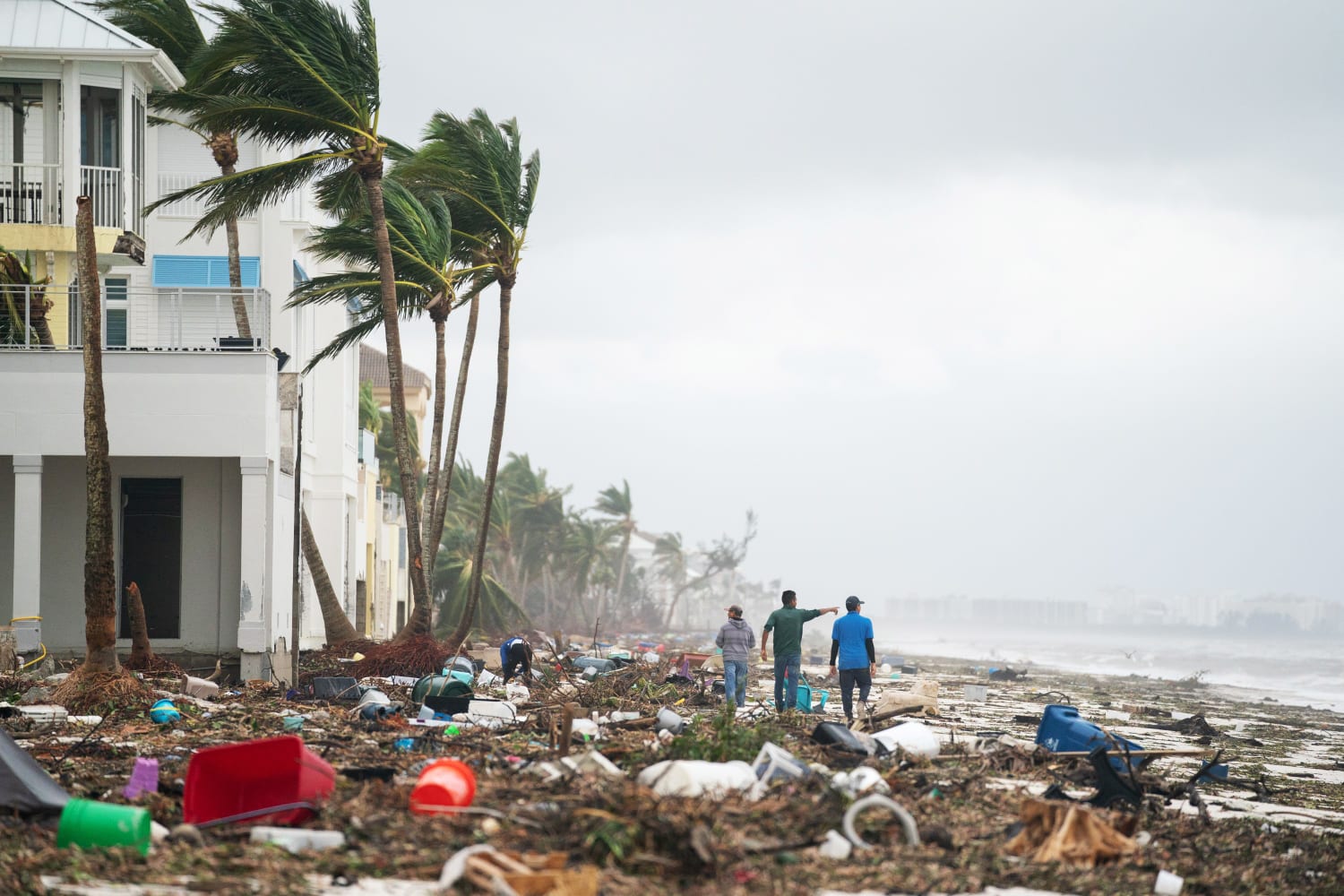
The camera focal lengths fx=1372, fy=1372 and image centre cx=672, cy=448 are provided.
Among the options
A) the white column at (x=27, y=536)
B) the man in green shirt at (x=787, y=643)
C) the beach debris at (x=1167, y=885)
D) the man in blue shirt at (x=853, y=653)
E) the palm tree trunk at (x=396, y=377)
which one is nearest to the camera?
the beach debris at (x=1167, y=885)

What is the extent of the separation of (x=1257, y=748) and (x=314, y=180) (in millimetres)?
16342

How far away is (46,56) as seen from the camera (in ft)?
61.4

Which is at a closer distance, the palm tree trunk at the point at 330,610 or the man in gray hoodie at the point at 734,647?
the man in gray hoodie at the point at 734,647

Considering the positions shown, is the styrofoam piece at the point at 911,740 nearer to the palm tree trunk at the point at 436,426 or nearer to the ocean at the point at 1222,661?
the palm tree trunk at the point at 436,426

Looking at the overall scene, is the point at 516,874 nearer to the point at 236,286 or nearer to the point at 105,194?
the point at 105,194

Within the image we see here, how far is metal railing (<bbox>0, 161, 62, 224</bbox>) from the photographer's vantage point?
64.0 ft

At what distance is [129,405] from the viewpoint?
16.5 m

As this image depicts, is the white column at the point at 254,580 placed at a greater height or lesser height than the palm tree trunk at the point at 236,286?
lesser

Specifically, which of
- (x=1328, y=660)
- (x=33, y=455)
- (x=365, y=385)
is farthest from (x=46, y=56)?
(x=1328, y=660)

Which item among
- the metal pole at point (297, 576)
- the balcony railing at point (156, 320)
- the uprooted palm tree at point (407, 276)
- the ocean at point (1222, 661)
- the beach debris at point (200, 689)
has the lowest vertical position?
the ocean at point (1222, 661)

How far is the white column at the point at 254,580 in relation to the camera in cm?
1669

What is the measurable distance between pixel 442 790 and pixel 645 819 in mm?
1406

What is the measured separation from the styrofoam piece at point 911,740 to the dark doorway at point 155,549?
36.0ft

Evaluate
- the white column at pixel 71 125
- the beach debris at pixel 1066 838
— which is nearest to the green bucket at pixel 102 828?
the beach debris at pixel 1066 838
